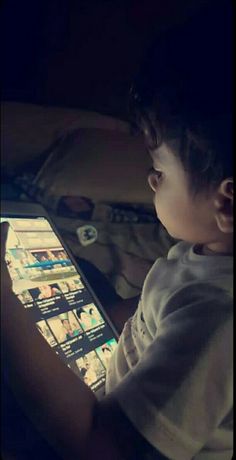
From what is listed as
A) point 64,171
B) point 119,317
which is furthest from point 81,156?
point 119,317

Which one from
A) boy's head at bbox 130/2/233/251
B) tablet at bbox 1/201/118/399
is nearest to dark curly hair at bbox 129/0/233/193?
boy's head at bbox 130/2/233/251

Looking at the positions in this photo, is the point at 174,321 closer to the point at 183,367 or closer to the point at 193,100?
the point at 183,367

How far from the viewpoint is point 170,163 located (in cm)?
40

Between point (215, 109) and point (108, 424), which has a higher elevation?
point (215, 109)


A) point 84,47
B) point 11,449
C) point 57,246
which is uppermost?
point 84,47

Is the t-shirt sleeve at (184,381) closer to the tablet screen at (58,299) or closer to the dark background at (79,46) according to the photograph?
the tablet screen at (58,299)

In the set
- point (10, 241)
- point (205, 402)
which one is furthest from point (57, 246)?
point (205, 402)

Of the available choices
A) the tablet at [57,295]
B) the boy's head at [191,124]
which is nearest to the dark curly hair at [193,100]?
the boy's head at [191,124]

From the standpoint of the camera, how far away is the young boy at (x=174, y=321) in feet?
1.14

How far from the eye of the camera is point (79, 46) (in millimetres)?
418

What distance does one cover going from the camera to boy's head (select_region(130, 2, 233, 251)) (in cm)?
39

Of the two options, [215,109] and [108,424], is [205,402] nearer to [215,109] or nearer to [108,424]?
[108,424]

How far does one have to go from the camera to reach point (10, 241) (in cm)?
36

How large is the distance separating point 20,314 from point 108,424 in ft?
0.31
